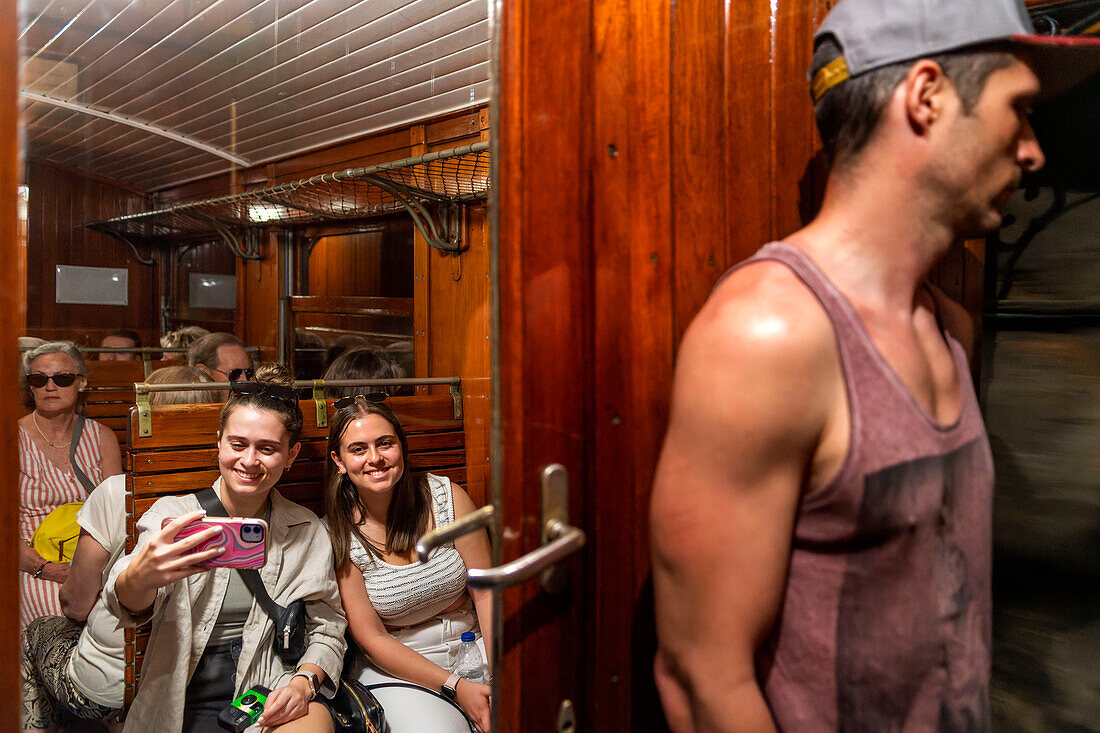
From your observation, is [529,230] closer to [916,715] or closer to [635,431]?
[635,431]

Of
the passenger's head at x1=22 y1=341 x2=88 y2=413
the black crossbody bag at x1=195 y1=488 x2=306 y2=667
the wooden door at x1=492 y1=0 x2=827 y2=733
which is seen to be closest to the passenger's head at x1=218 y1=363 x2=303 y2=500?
the black crossbody bag at x1=195 y1=488 x2=306 y2=667

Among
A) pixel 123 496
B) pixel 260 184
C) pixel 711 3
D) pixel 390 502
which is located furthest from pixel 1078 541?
pixel 260 184

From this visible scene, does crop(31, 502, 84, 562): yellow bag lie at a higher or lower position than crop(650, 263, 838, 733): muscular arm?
lower

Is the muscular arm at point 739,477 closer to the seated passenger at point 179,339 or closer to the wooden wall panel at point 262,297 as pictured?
the seated passenger at point 179,339

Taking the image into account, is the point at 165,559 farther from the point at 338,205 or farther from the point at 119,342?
the point at 338,205

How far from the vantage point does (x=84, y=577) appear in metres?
1.47

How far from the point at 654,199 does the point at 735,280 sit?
17 centimetres

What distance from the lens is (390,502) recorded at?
1898mm

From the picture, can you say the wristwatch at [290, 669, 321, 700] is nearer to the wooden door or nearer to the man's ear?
the wooden door

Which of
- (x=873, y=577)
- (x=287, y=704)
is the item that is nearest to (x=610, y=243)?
(x=873, y=577)

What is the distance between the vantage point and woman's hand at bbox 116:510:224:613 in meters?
1.21

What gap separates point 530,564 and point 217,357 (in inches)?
89.7

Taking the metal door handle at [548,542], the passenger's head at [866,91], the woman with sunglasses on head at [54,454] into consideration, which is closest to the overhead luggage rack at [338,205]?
the woman with sunglasses on head at [54,454]

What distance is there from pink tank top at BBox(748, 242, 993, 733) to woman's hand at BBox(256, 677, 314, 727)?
1.19m
